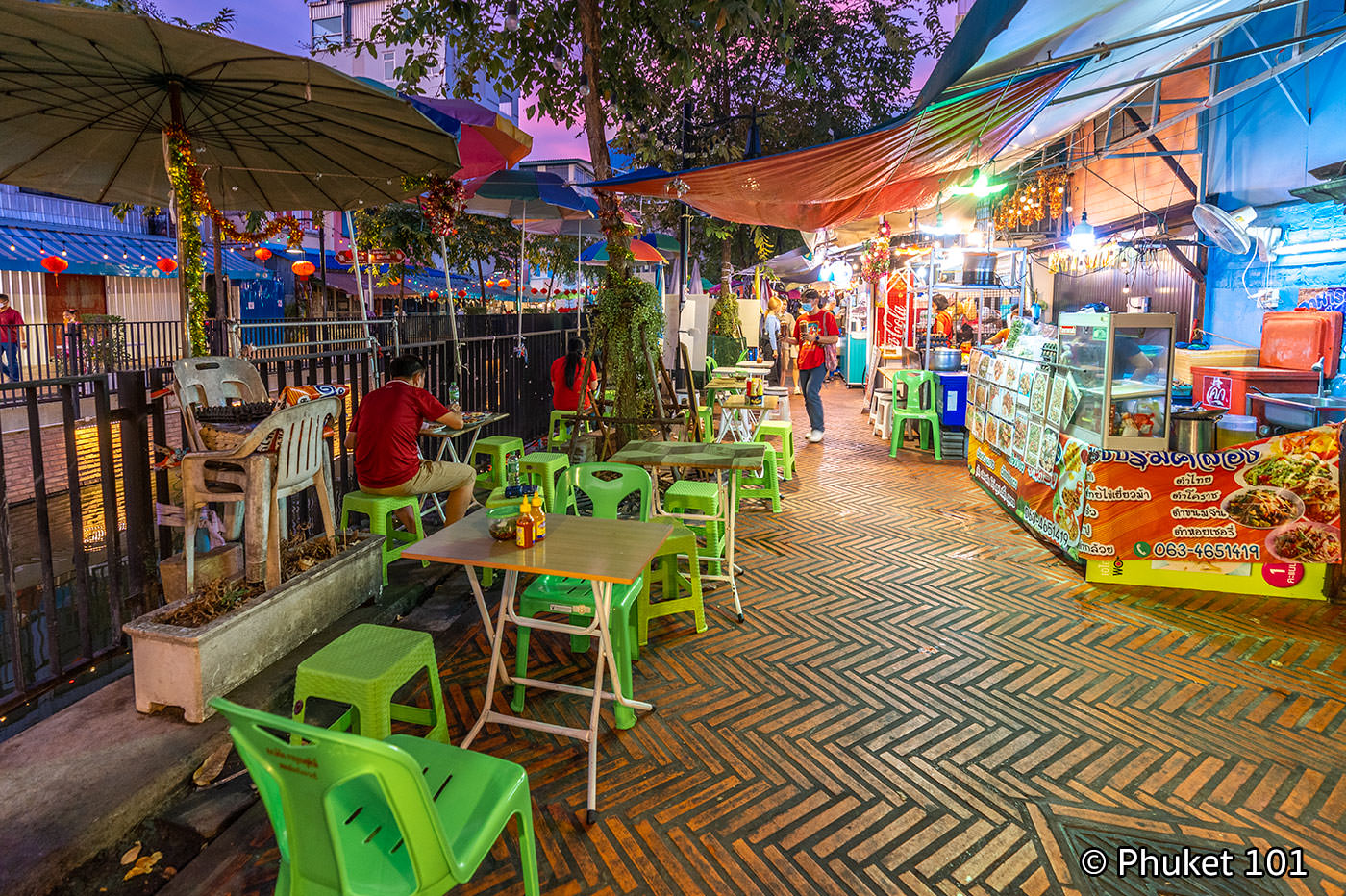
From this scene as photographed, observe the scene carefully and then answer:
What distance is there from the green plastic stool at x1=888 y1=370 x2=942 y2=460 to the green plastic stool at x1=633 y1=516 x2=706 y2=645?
6.02 m

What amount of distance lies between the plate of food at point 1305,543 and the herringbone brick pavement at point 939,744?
13.1 inches

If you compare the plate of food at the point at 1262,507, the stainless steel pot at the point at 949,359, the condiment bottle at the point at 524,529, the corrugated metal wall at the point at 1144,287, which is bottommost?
the plate of food at the point at 1262,507

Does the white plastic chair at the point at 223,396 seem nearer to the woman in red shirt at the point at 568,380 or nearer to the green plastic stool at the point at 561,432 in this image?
the green plastic stool at the point at 561,432

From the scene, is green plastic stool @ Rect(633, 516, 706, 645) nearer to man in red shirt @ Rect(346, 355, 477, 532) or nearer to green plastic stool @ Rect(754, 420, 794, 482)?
man in red shirt @ Rect(346, 355, 477, 532)

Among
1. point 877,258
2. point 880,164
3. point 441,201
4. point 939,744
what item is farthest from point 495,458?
point 877,258

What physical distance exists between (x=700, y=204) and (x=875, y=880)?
669cm

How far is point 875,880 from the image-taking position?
2.57 meters

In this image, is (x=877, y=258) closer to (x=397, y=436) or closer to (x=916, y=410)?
(x=916, y=410)

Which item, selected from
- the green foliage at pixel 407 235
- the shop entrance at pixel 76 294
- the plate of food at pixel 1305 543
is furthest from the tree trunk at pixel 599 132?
the shop entrance at pixel 76 294

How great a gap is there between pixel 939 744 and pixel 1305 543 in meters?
3.44

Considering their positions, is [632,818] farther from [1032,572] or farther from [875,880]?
[1032,572]

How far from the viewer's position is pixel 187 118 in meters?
4.91

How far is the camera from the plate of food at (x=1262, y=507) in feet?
16.3

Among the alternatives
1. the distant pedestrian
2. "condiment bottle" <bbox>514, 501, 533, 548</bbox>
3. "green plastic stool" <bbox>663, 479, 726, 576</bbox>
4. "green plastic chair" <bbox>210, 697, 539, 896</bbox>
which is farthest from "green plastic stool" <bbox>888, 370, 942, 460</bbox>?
the distant pedestrian
